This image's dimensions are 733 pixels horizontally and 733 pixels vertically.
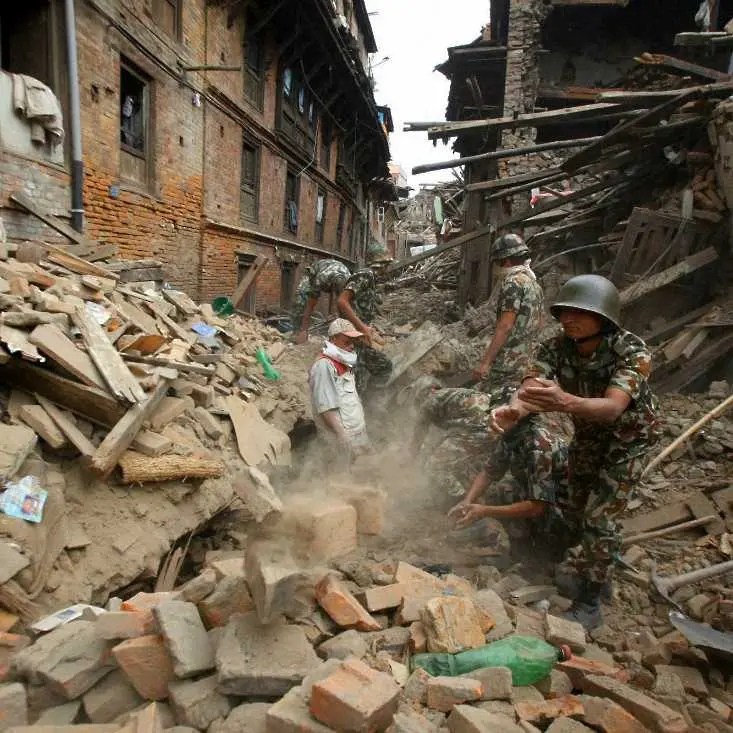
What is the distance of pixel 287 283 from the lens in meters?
17.0

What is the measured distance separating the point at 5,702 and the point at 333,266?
5.77 meters

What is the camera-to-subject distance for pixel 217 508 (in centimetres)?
393

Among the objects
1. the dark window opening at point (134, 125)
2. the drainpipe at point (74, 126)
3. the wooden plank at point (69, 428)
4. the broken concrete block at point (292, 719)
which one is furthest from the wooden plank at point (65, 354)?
the dark window opening at point (134, 125)

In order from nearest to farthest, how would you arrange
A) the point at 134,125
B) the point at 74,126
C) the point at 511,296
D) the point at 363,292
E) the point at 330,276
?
the point at 511,296 → the point at 363,292 → the point at 330,276 → the point at 74,126 → the point at 134,125

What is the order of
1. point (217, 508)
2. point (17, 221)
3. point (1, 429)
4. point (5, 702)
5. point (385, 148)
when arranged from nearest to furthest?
point (5, 702) < point (1, 429) < point (217, 508) < point (17, 221) < point (385, 148)

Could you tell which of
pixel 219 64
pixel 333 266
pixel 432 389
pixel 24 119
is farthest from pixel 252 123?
pixel 432 389

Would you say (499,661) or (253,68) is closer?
(499,661)

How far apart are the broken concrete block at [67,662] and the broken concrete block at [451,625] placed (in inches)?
56.7

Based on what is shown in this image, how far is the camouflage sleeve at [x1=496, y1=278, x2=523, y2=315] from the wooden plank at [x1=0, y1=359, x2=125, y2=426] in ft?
11.3

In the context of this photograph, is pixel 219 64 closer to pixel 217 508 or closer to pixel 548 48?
pixel 548 48

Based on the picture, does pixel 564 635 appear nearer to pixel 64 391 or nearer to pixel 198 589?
pixel 198 589

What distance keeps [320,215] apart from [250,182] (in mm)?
6780

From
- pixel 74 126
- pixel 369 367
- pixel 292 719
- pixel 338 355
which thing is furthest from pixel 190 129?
pixel 292 719

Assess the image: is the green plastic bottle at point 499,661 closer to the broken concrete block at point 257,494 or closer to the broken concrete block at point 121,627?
the broken concrete block at point 257,494
